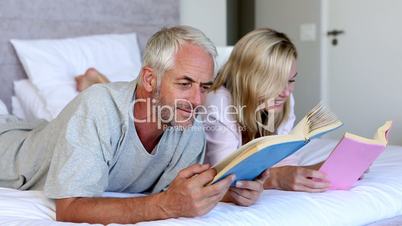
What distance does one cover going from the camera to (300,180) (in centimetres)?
132

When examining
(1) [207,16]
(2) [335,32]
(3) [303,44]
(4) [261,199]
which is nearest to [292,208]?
(4) [261,199]

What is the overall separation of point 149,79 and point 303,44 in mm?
2678

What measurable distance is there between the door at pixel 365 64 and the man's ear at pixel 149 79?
234 cm

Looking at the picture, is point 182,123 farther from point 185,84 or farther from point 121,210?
point 121,210

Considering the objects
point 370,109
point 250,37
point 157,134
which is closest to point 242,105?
point 250,37

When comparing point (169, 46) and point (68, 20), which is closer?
point (169, 46)

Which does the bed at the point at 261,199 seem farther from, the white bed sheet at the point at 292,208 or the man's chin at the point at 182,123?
the man's chin at the point at 182,123

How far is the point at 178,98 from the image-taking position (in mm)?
1187

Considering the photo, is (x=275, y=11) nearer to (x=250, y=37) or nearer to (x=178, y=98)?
(x=250, y=37)

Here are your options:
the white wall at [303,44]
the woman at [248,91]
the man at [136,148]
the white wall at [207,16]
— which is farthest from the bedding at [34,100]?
the white wall at [303,44]

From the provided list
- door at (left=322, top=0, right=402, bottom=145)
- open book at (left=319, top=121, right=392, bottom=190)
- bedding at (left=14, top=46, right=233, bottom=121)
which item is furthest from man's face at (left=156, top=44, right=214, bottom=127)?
door at (left=322, top=0, right=402, bottom=145)

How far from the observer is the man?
105 centimetres

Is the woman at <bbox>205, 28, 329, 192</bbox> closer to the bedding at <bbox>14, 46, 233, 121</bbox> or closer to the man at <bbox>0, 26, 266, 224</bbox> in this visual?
the man at <bbox>0, 26, 266, 224</bbox>

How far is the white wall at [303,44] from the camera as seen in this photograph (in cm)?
365
